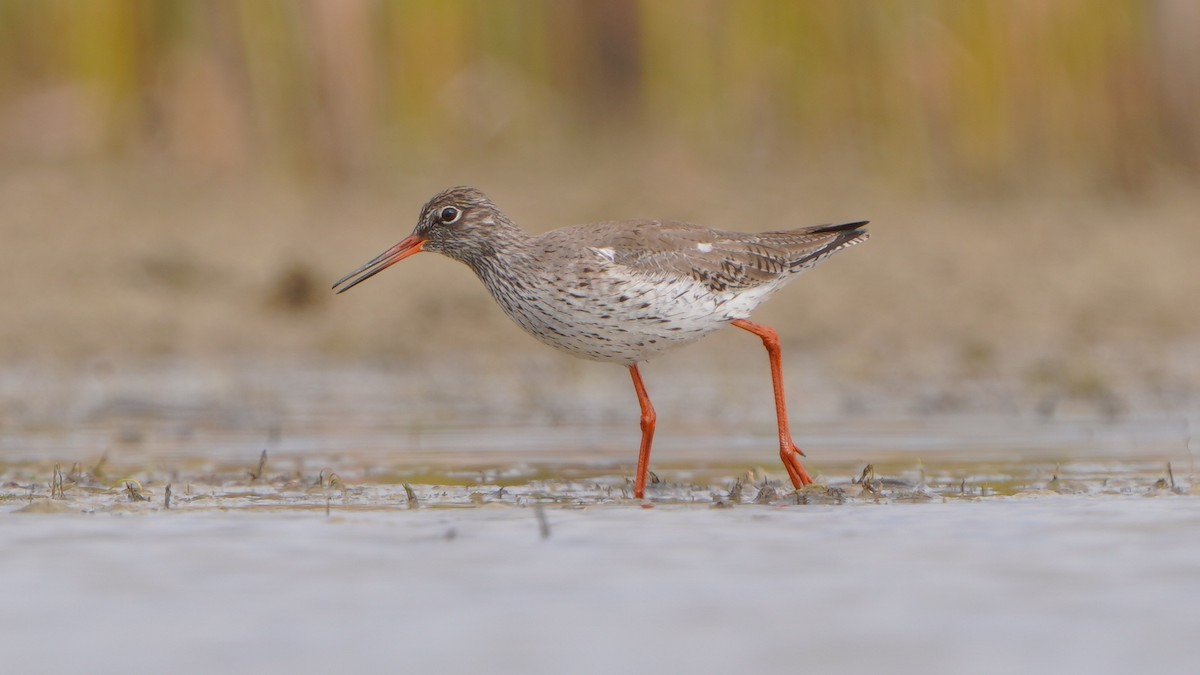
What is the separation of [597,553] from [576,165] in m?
10.1

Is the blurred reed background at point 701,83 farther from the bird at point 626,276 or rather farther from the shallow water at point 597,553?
the bird at point 626,276

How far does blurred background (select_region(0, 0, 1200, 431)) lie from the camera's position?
12500 mm

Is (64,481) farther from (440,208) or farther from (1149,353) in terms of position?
(1149,353)

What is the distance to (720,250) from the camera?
8.01 m

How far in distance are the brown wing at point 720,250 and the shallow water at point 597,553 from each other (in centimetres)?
84

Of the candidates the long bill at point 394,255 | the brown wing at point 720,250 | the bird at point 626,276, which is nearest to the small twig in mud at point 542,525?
the bird at point 626,276

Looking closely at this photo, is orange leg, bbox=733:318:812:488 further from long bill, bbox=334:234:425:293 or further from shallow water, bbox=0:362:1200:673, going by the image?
long bill, bbox=334:234:425:293

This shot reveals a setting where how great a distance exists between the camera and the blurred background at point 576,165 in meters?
12.5

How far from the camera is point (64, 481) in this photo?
23.8 ft

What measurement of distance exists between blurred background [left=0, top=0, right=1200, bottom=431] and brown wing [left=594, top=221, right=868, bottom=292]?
11.0ft

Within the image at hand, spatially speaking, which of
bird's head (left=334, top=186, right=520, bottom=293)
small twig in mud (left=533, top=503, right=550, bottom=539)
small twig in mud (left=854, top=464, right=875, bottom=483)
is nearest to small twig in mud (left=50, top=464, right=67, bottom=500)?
bird's head (left=334, top=186, right=520, bottom=293)

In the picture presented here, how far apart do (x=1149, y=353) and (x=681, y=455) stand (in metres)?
4.51

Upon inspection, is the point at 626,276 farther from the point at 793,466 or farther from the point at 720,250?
the point at 793,466

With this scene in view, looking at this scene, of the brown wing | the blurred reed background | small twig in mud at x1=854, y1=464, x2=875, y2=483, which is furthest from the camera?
the blurred reed background
